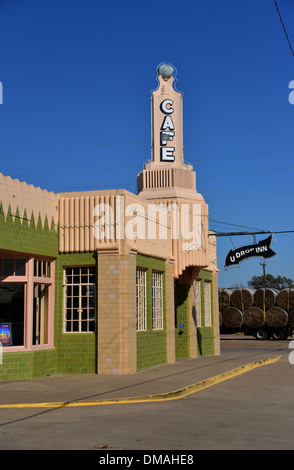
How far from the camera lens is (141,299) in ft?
64.4

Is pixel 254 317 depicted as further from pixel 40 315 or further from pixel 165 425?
pixel 165 425

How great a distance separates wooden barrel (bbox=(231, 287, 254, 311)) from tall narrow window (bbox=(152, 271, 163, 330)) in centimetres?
2069

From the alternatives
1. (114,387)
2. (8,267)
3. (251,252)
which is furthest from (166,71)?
(114,387)

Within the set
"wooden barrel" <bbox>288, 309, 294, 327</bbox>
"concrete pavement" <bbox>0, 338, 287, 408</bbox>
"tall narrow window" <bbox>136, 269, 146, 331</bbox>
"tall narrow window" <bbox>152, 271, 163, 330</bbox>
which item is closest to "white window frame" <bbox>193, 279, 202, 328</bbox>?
"tall narrow window" <bbox>152, 271, 163, 330</bbox>

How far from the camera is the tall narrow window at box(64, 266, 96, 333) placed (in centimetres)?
1825

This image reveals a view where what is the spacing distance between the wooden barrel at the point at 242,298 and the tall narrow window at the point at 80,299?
24.4 m

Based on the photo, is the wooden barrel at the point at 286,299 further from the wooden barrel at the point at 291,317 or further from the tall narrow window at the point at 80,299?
the tall narrow window at the point at 80,299

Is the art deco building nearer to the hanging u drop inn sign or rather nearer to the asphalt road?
the asphalt road

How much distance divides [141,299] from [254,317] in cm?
2307

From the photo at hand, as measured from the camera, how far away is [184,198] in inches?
934

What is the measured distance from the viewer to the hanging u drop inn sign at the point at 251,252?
2845 centimetres

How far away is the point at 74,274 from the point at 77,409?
740cm

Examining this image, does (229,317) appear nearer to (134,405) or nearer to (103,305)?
(103,305)

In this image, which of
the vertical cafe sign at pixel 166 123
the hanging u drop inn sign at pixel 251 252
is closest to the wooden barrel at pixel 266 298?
the hanging u drop inn sign at pixel 251 252
